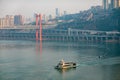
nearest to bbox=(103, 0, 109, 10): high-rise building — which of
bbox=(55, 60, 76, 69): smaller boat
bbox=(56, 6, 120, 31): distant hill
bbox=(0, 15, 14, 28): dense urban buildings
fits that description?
bbox=(56, 6, 120, 31): distant hill

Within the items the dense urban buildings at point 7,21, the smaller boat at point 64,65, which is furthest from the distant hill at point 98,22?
the smaller boat at point 64,65

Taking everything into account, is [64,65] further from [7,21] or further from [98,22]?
[7,21]

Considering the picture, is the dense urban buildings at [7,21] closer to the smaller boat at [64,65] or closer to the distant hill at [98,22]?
the distant hill at [98,22]

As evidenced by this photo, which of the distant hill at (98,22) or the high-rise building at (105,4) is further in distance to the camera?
the high-rise building at (105,4)

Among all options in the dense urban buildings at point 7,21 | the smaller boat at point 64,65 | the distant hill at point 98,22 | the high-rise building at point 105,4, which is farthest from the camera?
the high-rise building at point 105,4

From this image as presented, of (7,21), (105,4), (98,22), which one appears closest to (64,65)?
(98,22)

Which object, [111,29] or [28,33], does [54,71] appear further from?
[28,33]

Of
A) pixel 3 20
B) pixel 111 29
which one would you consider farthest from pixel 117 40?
pixel 3 20

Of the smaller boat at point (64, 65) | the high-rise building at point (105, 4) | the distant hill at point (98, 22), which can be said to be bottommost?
the smaller boat at point (64, 65)

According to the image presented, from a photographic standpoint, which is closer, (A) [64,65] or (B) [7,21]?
(A) [64,65]

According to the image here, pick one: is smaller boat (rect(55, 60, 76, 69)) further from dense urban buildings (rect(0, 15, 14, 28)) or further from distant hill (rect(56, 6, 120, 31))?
dense urban buildings (rect(0, 15, 14, 28))

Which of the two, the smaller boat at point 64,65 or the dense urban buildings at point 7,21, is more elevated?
the dense urban buildings at point 7,21
